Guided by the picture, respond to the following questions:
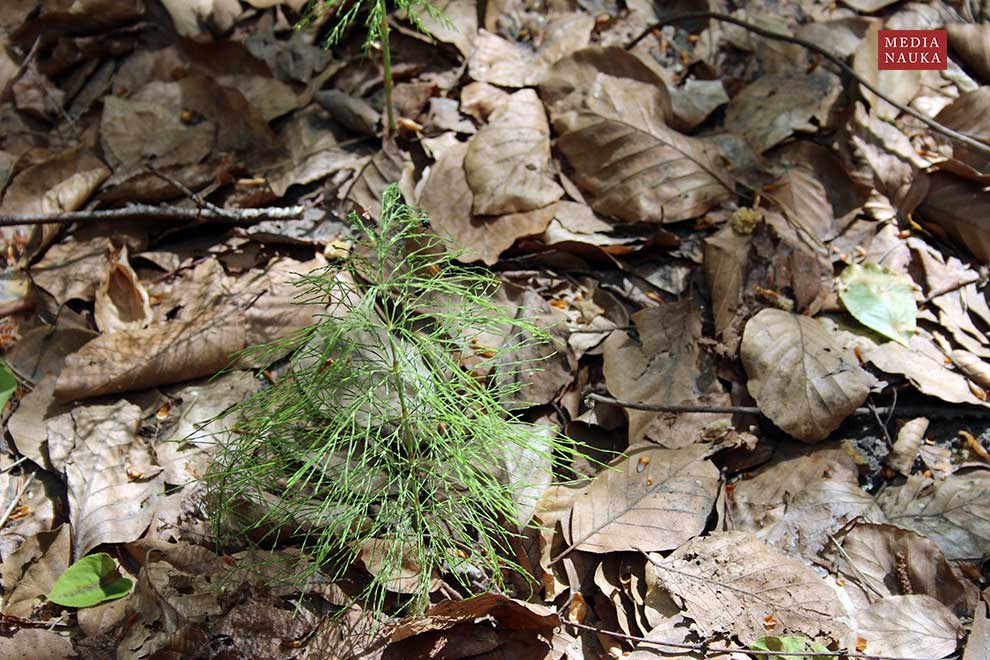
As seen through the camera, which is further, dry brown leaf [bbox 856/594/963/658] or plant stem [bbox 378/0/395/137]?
plant stem [bbox 378/0/395/137]

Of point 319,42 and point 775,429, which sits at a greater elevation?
point 319,42

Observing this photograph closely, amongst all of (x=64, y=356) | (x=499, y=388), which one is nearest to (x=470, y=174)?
(x=499, y=388)

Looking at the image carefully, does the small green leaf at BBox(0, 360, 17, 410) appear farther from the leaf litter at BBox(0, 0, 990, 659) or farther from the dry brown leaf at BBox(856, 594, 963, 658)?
the dry brown leaf at BBox(856, 594, 963, 658)

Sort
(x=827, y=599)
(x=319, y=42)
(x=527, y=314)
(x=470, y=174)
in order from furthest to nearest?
(x=319, y=42) → (x=470, y=174) → (x=527, y=314) → (x=827, y=599)

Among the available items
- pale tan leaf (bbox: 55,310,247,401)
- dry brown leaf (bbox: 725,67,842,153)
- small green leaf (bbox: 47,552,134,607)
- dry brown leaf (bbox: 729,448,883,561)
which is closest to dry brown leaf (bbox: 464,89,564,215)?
dry brown leaf (bbox: 725,67,842,153)

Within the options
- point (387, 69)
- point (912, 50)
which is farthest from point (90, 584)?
point (912, 50)

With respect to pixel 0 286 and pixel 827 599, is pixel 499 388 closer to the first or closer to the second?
pixel 827 599

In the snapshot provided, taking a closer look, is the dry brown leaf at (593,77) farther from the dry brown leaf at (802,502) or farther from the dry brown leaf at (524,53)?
the dry brown leaf at (802,502)
